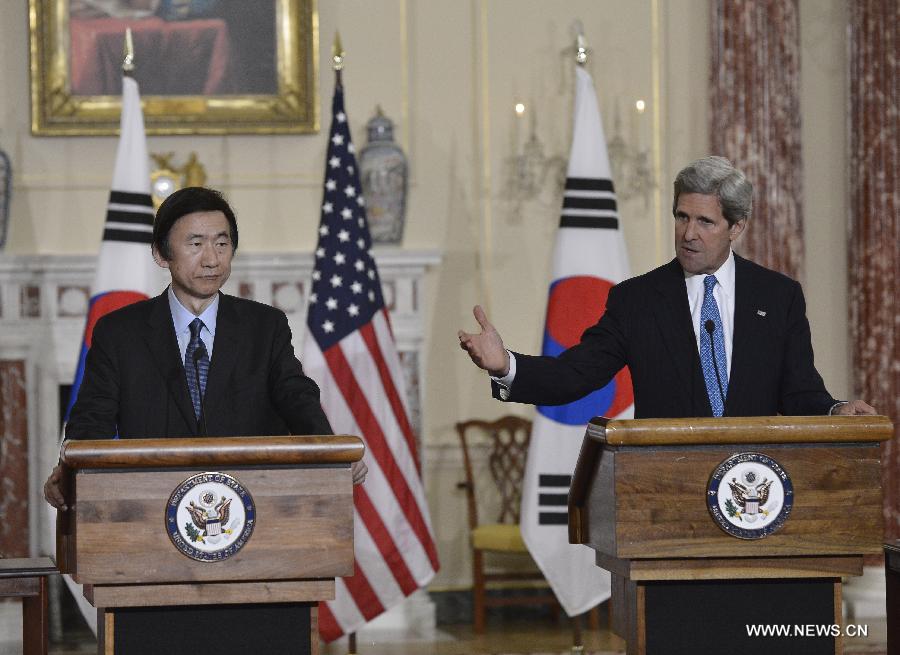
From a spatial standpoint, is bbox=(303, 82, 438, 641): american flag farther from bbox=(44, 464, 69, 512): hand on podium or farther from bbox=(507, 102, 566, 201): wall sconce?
bbox=(44, 464, 69, 512): hand on podium

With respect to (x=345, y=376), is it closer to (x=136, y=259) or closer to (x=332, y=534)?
(x=136, y=259)

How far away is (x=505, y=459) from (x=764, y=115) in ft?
7.63

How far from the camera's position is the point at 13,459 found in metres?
7.13

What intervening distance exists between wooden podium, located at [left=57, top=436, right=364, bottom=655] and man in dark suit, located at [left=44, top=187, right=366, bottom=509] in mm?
380

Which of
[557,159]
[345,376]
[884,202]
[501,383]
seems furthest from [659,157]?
[501,383]

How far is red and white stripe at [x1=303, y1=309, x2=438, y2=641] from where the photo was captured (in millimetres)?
6195

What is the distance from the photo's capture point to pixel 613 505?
9.75 feet

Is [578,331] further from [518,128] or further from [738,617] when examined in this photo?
[738,617]

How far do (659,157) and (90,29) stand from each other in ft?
10.4

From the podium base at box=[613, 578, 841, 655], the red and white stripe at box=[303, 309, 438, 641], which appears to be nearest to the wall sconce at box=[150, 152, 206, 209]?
the red and white stripe at box=[303, 309, 438, 641]

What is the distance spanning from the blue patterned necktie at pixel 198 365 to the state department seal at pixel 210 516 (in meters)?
0.48

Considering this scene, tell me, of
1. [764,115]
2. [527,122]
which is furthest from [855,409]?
[527,122]

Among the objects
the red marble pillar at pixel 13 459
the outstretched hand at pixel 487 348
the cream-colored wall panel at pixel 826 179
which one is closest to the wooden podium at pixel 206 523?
the outstretched hand at pixel 487 348

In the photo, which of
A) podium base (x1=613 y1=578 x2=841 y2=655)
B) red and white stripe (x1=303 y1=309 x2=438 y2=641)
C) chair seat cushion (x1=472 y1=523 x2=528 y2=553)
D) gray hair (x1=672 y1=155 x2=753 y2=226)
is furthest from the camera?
chair seat cushion (x1=472 y1=523 x2=528 y2=553)
